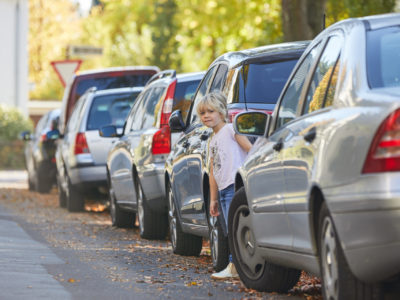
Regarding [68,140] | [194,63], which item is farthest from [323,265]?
[194,63]

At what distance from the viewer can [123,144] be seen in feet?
47.9

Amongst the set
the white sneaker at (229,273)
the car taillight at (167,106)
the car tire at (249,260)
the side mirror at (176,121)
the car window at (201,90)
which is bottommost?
the white sneaker at (229,273)

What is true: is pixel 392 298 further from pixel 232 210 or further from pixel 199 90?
pixel 199 90

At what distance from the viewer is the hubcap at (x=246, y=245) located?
8195 mm

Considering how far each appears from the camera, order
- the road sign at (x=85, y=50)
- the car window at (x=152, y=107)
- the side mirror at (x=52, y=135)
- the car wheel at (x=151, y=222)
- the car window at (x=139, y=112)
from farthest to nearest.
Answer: the road sign at (x=85, y=50) < the side mirror at (x=52, y=135) < the car window at (x=139, y=112) < the car window at (x=152, y=107) < the car wheel at (x=151, y=222)

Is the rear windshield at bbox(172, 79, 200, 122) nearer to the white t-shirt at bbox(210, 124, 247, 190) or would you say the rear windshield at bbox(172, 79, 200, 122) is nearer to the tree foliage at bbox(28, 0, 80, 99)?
the white t-shirt at bbox(210, 124, 247, 190)

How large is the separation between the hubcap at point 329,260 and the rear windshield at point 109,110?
36.7 feet

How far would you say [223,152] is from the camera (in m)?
9.16

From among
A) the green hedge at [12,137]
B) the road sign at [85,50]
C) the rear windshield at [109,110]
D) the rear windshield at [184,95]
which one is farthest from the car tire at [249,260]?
the green hedge at [12,137]

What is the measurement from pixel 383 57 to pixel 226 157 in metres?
2.82

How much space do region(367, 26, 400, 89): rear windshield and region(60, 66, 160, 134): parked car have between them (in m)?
13.5

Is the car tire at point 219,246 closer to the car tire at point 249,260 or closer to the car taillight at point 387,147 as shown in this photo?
the car tire at point 249,260

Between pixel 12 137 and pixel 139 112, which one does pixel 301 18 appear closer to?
pixel 139 112

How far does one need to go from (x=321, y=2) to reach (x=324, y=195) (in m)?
14.5
